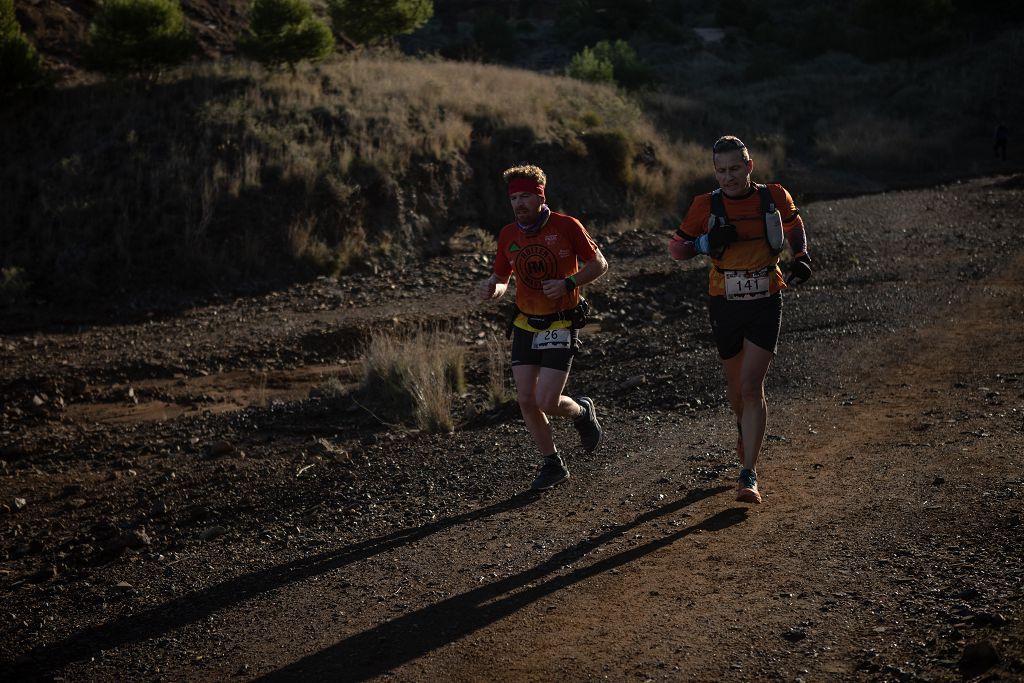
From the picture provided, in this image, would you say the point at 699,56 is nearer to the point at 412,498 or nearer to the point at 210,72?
the point at 210,72

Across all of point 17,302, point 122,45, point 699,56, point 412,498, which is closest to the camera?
point 412,498

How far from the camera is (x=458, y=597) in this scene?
5234mm

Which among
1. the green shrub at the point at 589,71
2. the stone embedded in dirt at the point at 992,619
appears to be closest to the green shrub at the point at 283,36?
the green shrub at the point at 589,71

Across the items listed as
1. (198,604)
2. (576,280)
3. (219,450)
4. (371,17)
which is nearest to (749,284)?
(576,280)

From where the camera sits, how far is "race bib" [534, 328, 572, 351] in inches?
251

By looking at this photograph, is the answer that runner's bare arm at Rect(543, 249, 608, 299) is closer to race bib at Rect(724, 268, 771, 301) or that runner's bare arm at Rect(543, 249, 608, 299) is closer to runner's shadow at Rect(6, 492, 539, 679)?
race bib at Rect(724, 268, 771, 301)

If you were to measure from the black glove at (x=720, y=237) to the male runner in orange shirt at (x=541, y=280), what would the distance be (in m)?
0.72

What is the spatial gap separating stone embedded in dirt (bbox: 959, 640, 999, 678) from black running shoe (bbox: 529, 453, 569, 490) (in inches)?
120

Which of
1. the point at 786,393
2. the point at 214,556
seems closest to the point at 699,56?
the point at 786,393

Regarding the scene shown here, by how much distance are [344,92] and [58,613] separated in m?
17.2

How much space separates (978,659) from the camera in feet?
13.2

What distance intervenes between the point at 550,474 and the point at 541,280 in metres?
1.25

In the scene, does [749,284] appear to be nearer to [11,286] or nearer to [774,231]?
[774,231]

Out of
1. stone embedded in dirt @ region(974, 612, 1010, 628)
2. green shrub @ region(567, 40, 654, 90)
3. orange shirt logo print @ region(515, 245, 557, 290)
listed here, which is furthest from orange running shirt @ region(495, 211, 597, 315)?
green shrub @ region(567, 40, 654, 90)
